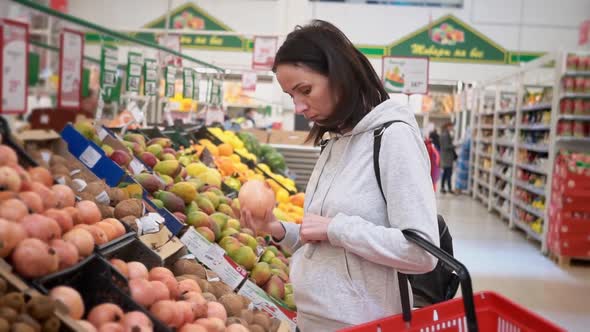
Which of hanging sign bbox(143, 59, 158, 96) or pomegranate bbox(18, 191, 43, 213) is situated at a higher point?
hanging sign bbox(143, 59, 158, 96)

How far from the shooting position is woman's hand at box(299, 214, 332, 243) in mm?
1608

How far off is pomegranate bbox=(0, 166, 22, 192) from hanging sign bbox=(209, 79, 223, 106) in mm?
4526

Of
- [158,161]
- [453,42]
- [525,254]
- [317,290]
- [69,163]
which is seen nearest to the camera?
[317,290]

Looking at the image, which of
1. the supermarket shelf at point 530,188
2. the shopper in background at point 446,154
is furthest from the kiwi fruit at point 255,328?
the shopper in background at point 446,154

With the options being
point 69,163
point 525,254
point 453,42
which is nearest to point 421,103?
point 453,42

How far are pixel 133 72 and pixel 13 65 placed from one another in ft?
6.49

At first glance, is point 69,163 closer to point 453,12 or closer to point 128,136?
point 128,136

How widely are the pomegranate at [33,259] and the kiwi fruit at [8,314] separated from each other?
0.19 metres

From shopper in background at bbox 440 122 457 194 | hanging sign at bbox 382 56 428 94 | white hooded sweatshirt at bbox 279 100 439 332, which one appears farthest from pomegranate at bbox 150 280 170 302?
shopper in background at bbox 440 122 457 194

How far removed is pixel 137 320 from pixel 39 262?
263mm

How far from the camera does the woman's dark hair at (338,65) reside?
1.59m

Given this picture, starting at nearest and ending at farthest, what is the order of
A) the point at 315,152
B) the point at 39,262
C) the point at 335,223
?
1. the point at 39,262
2. the point at 335,223
3. the point at 315,152

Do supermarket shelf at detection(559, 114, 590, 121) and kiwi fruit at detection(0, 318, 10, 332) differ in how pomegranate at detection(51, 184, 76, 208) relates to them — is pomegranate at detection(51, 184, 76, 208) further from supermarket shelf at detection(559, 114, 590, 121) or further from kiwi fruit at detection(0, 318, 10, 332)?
supermarket shelf at detection(559, 114, 590, 121)

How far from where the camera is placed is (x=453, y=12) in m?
16.6
